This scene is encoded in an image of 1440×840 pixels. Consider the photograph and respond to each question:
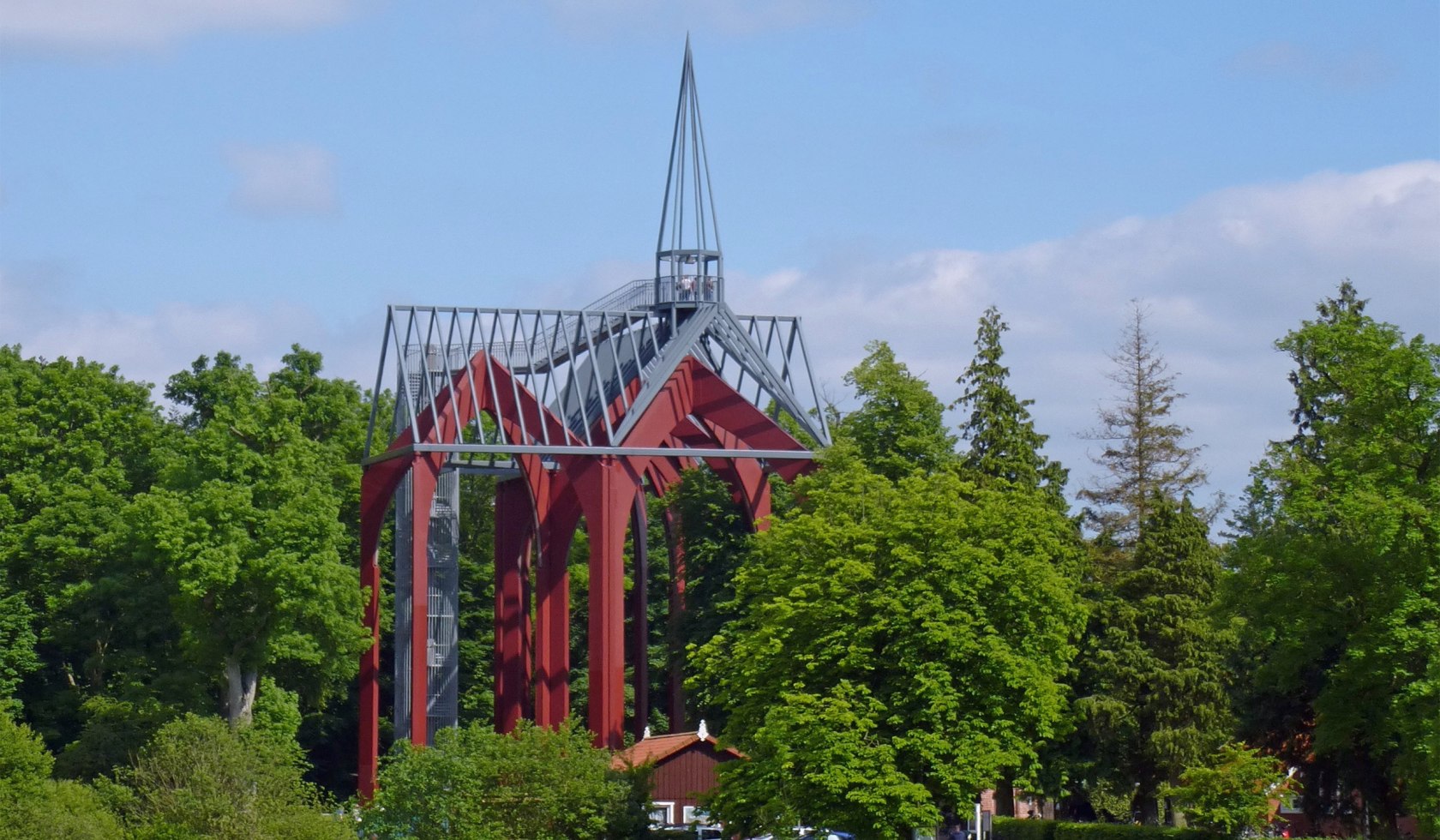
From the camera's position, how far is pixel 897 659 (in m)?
53.8

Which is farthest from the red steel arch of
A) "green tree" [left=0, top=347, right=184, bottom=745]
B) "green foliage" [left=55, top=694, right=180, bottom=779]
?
"green tree" [left=0, top=347, right=184, bottom=745]

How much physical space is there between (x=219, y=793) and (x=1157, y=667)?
23.5 metres

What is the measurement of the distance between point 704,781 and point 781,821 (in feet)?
33.9

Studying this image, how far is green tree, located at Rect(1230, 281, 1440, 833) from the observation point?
48.4 meters

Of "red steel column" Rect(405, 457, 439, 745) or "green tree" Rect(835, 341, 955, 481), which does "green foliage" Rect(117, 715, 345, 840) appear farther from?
"green tree" Rect(835, 341, 955, 481)

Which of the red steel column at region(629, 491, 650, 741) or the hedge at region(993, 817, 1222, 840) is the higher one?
the red steel column at region(629, 491, 650, 741)

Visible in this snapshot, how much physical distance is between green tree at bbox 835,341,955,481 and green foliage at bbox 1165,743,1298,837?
65.4ft

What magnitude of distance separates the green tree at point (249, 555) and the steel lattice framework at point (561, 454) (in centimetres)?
205

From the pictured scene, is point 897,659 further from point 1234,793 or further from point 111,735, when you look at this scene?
point 111,735

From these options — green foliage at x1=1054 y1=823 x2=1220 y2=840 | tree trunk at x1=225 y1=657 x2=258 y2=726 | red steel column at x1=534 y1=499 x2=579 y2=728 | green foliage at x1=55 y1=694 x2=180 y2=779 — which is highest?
red steel column at x1=534 y1=499 x2=579 y2=728

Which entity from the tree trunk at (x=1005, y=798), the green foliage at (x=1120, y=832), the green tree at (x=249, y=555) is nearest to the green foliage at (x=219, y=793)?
the green tree at (x=249, y=555)

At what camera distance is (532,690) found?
7806 cm

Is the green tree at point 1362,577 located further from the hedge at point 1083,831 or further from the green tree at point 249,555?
the green tree at point 249,555

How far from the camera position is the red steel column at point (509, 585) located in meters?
74.4
